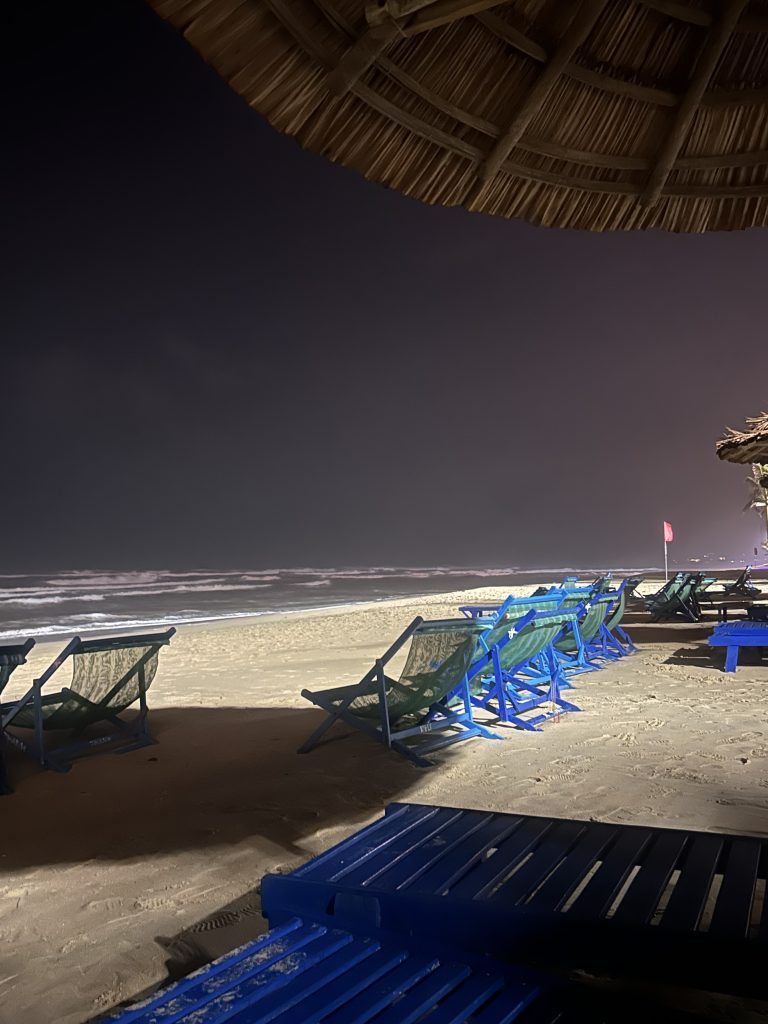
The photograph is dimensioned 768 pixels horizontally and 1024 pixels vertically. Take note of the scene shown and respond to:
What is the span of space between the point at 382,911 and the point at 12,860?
243cm

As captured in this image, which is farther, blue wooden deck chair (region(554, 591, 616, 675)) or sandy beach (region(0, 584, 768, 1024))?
blue wooden deck chair (region(554, 591, 616, 675))

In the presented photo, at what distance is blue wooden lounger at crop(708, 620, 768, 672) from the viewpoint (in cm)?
723

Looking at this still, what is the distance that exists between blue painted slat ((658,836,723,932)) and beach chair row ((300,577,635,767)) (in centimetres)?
270

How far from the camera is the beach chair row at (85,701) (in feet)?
15.9

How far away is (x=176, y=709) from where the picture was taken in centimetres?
683

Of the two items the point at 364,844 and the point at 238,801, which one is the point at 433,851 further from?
the point at 238,801

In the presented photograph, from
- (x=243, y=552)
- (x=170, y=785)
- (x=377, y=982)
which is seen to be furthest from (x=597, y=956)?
→ (x=243, y=552)

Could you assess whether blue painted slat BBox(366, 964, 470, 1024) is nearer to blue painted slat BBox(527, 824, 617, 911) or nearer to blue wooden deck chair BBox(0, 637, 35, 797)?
blue painted slat BBox(527, 824, 617, 911)

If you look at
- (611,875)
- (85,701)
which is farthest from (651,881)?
(85,701)

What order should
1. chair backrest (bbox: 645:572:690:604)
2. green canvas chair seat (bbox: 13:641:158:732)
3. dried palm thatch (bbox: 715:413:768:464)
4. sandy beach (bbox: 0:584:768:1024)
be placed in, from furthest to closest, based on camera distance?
chair backrest (bbox: 645:572:690:604) < dried palm thatch (bbox: 715:413:768:464) < green canvas chair seat (bbox: 13:641:158:732) < sandy beach (bbox: 0:584:768:1024)

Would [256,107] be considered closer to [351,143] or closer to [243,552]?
[351,143]

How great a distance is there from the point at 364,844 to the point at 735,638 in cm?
639

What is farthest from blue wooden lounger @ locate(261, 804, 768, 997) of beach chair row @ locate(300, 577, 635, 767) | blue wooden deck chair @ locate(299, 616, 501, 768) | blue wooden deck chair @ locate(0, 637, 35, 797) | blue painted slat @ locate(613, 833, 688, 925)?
blue wooden deck chair @ locate(0, 637, 35, 797)

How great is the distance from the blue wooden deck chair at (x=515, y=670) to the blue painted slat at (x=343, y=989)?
389cm
